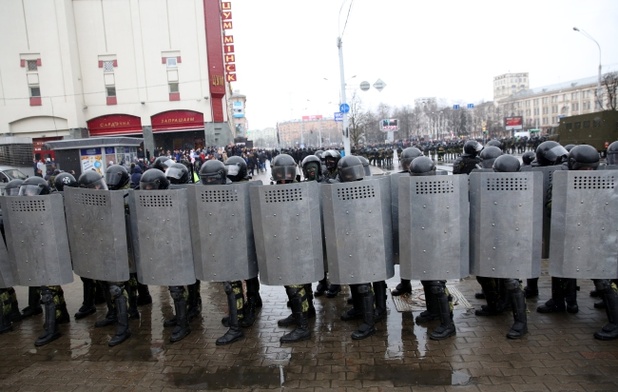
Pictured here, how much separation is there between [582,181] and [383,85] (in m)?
21.3

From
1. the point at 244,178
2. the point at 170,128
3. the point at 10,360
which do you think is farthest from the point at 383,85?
the point at 10,360

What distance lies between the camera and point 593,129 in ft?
91.4

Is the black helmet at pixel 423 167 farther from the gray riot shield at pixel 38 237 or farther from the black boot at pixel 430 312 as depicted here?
the gray riot shield at pixel 38 237

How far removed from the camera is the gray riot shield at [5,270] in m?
5.47

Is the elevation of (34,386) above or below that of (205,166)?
below

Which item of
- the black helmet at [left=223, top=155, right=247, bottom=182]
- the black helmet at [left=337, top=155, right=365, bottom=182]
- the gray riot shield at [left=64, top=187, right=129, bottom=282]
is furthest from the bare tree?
the gray riot shield at [left=64, top=187, right=129, bottom=282]

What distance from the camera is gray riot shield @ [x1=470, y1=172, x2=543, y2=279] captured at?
4453mm

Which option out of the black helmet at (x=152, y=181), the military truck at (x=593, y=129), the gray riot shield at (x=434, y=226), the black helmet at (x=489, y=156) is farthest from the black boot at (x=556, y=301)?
Result: the military truck at (x=593, y=129)

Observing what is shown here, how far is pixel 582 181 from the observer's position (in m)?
4.33

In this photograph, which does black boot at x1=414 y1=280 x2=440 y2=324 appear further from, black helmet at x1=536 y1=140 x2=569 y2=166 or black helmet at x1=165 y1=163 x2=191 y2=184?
black helmet at x1=165 y1=163 x2=191 y2=184

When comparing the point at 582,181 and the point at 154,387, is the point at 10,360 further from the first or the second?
the point at 582,181

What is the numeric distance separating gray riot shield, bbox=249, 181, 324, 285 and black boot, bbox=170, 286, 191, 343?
1067mm

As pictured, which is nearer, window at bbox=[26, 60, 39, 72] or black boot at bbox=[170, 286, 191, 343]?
black boot at bbox=[170, 286, 191, 343]

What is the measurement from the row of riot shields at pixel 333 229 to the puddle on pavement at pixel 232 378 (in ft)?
2.97
